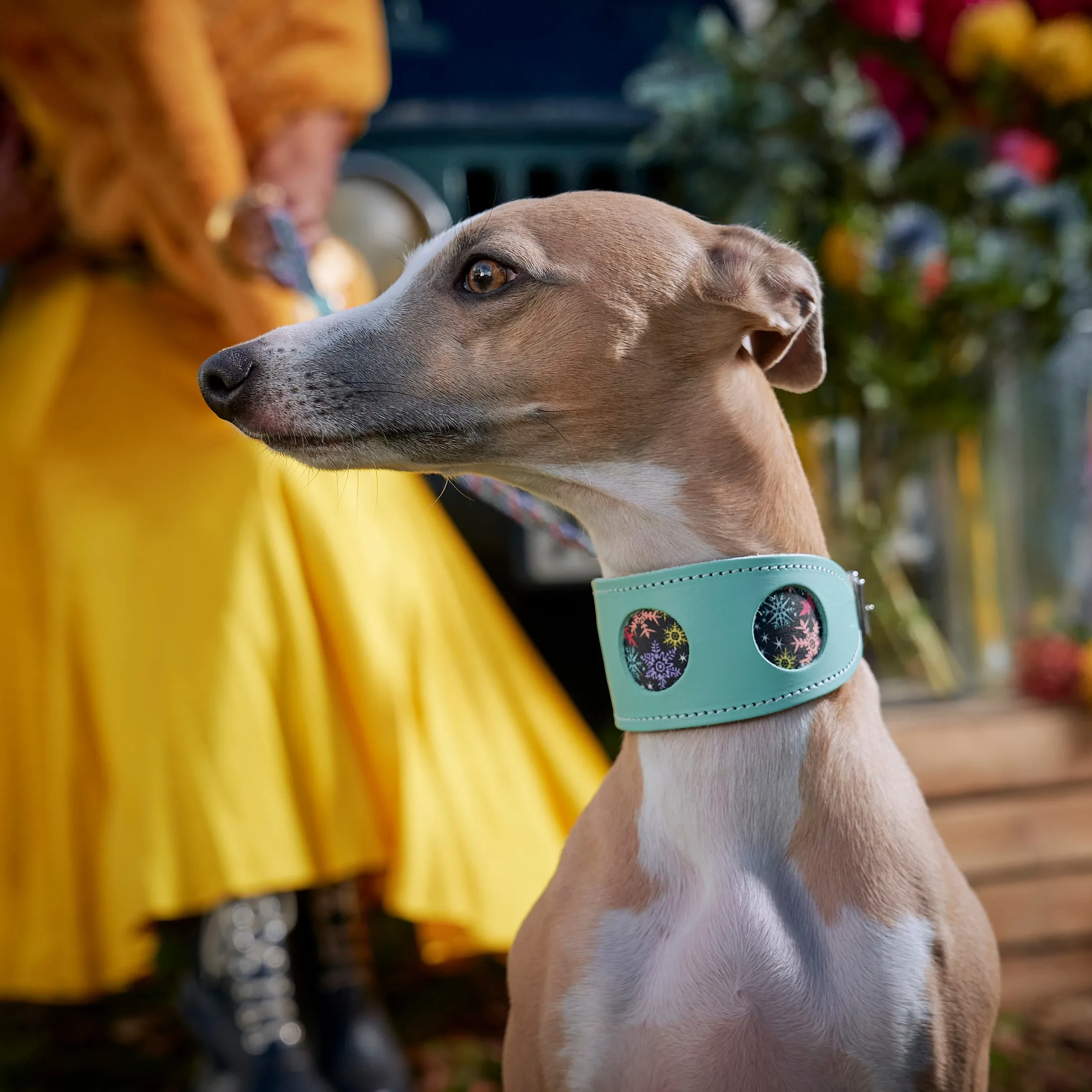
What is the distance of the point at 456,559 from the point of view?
1.81 meters

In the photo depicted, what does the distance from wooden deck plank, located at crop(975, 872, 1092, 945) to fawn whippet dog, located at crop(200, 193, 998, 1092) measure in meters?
1.17

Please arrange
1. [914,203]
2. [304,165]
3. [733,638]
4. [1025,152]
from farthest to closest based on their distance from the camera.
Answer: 1. [914,203]
2. [1025,152]
3. [304,165]
4. [733,638]

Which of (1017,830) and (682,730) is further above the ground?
(682,730)

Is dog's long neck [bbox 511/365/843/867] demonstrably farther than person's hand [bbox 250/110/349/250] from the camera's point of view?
No

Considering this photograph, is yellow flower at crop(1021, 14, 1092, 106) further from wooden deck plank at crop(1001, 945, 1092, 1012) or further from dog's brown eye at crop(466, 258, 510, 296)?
dog's brown eye at crop(466, 258, 510, 296)

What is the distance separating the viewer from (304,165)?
62.2 inches

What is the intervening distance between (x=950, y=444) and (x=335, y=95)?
1366mm

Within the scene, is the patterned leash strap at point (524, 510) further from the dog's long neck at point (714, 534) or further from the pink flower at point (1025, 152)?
the pink flower at point (1025, 152)

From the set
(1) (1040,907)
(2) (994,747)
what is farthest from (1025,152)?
(1) (1040,907)

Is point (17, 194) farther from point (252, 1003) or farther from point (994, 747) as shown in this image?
point (994, 747)

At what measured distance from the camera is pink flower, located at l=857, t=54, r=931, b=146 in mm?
2178

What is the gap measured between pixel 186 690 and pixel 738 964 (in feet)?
3.13

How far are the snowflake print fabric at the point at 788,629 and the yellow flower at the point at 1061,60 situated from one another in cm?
A: 166

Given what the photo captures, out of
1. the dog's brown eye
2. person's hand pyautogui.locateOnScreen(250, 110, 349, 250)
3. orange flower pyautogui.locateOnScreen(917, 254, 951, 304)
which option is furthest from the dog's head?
orange flower pyautogui.locateOnScreen(917, 254, 951, 304)
